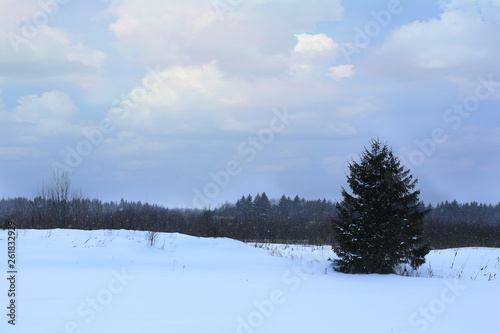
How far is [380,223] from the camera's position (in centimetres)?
1213

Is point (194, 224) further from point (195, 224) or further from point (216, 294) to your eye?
point (216, 294)

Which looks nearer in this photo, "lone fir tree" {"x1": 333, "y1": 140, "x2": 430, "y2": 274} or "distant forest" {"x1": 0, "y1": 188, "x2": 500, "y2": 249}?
"lone fir tree" {"x1": 333, "y1": 140, "x2": 430, "y2": 274}

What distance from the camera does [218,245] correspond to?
54.0 ft

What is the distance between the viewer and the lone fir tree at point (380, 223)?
39.7ft

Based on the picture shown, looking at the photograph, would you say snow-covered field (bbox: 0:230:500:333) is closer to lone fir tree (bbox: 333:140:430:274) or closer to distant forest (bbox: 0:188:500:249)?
lone fir tree (bbox: 333:140:430:274)

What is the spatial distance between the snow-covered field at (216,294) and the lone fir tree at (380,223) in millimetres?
864

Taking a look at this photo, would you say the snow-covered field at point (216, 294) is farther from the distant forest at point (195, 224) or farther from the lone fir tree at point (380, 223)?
the distant forest at point (195, 224)

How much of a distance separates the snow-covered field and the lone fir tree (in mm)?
864

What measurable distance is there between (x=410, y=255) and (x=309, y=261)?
3510 millimetres

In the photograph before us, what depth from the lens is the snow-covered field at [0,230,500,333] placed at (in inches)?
243

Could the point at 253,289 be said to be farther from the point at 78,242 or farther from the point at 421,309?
the point at 78,242

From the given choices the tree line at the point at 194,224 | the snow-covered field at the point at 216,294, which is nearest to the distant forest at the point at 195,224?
the tree line at the point at 194,224

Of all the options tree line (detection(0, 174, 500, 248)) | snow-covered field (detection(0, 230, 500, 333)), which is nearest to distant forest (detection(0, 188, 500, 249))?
tree line (detection(0, 174, 500, 248))

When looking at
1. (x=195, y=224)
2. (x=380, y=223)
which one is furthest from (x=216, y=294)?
(x=195, y=224)
